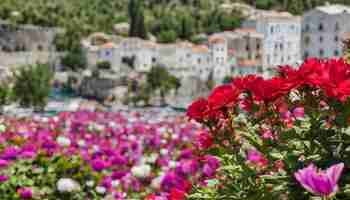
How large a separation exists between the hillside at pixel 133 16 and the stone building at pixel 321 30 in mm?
3466

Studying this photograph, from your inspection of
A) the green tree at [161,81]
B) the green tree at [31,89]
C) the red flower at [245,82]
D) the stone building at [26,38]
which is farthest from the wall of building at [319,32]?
the red flower at [245,82]

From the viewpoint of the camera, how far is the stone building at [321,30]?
58.6m

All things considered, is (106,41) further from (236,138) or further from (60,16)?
(236,138)

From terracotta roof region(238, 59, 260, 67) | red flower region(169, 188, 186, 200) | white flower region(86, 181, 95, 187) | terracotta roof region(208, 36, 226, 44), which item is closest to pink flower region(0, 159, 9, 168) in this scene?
white flower region(86, 181, 95, 187)

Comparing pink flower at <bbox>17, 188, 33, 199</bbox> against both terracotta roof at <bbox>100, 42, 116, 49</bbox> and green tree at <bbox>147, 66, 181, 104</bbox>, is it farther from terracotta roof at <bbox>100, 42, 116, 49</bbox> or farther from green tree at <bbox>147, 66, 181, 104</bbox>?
terracotta roof at <bbox>100, 42, 116, 49</bbox>

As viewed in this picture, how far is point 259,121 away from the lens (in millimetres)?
2322

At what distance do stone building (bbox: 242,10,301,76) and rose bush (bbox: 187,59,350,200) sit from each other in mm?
69971

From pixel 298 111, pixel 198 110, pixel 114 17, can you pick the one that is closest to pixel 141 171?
pixel 298 111

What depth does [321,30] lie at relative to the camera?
6738 cm

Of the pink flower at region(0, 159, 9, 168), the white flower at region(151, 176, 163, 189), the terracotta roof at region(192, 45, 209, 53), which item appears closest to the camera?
the white flower at region(151, 176, 163, 189)

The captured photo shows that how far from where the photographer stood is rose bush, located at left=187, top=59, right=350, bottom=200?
1.95 m

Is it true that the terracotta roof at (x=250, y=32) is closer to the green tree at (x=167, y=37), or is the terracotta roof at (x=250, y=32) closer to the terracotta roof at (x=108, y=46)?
the green tree at (x=167, y=37)

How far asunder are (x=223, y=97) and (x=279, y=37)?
7696cm

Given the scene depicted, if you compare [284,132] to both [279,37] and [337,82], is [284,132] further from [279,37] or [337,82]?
[279,37]
